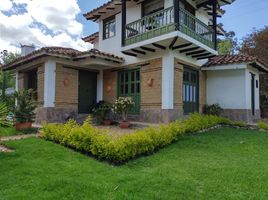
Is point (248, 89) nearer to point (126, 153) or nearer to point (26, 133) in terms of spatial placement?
point (126, 153)

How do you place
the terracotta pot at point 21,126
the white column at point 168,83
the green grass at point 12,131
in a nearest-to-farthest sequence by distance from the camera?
the green grass at point 12,131, the terracotta pot at point 21,126, the white column at point 168,83

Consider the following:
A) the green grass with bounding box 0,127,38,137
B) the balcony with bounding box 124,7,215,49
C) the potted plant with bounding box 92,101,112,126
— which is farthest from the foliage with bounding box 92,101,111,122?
the green grass with bounding box 0,127,38,137

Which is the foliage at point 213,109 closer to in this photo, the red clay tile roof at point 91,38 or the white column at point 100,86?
the white column at point 100,86

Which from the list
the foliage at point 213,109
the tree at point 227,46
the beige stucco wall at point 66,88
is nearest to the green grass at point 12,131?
the beige stucco wall at point 66,88

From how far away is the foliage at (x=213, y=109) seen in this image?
13.3 meters

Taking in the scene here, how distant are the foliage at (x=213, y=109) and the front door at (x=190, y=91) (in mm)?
645

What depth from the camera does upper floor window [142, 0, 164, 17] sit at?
11.7 meters

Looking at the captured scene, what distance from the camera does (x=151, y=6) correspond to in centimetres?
1206

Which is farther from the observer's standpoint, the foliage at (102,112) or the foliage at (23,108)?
the foliage at (102,112)

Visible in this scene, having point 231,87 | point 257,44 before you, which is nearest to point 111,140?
point 231,87

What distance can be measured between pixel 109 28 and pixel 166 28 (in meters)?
5.05

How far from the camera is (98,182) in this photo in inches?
181

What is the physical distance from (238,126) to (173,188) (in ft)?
28.8

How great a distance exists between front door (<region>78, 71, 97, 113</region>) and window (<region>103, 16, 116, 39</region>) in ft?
7.44
